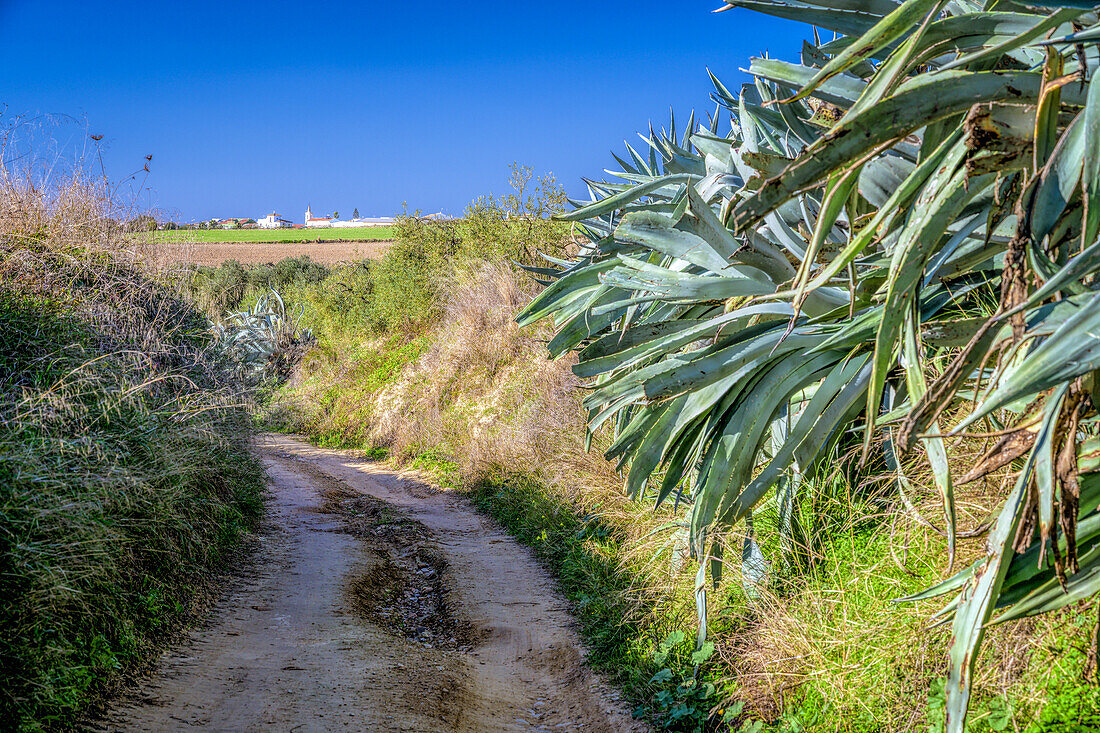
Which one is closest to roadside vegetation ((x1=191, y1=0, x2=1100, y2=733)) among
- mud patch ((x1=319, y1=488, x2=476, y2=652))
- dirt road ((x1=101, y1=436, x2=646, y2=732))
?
dirt road ((x1=101, y1=436, x2=646, y2=732))

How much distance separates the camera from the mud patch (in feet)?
21.0

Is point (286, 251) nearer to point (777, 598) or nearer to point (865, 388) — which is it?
point (777, 598)

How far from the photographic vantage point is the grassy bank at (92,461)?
416 centimetres

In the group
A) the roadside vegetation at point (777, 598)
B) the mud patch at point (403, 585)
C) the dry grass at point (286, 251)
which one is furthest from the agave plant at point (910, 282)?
the dry grass at point (286, 251)

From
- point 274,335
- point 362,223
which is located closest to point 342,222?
point 362,223

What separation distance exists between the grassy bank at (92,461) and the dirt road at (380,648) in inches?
16.3

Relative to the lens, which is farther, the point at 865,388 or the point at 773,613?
the point at 773,613

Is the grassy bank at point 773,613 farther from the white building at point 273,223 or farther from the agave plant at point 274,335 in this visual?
the white building at point 273,223

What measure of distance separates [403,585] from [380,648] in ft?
6.74

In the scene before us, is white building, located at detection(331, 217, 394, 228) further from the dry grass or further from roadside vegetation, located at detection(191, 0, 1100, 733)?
roadside vegetation, located at detection(191, 0, 1100, 733)

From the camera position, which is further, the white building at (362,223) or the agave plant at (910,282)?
the white building at (362,223)

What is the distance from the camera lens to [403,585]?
25.3ft

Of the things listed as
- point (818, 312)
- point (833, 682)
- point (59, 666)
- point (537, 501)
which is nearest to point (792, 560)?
point (833, 682)

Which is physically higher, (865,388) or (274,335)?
(274,335)
